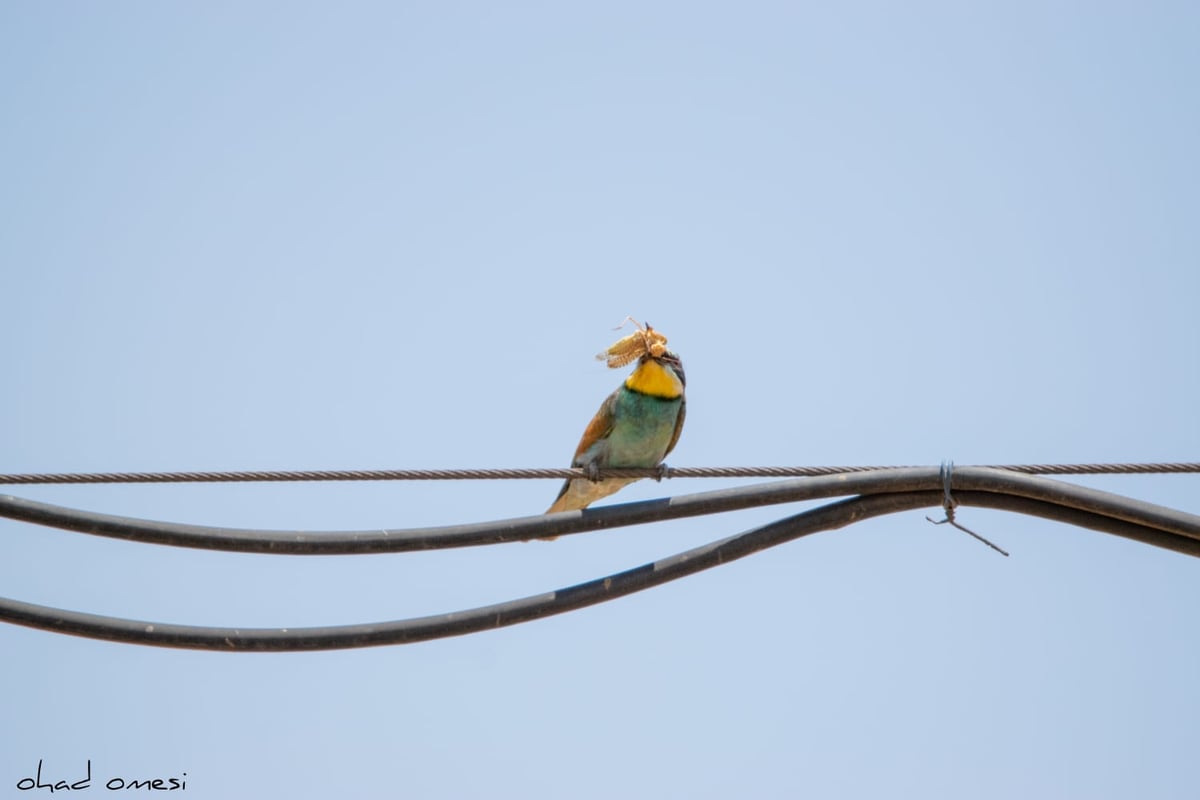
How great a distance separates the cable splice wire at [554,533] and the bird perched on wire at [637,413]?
2.31 m

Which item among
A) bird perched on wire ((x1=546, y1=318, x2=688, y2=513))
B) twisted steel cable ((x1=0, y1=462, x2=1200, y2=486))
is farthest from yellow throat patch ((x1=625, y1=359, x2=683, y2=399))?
twisted steel cable ((x1=0, y1=462, x2=1200, y2=486))

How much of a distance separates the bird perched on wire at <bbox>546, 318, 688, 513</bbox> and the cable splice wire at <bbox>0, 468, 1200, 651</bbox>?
231cm

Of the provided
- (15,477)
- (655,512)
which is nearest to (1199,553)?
(655,512)

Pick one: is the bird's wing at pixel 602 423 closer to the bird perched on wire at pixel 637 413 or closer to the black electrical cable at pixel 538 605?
the bird perched on wire at pixel 637 413

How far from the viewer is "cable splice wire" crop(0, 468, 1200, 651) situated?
331 cm

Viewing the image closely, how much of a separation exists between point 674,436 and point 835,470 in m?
2.74

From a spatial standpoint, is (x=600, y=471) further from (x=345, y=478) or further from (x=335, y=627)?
(x=335, y=627)

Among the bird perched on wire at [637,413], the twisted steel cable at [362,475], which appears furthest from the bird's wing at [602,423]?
the twisted steel cable at [362,475]

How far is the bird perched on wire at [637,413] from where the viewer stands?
5.77m

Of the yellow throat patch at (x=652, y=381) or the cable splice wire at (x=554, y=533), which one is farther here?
the yellow throat patch at (x=652, y=381)

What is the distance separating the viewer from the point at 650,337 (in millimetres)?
5742

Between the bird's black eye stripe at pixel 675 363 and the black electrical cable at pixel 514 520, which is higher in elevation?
the bird's black eye stripe at pixel 675 363

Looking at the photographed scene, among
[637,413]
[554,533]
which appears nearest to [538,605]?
[554,533]

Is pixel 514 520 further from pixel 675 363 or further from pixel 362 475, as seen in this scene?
pixel 675 363
